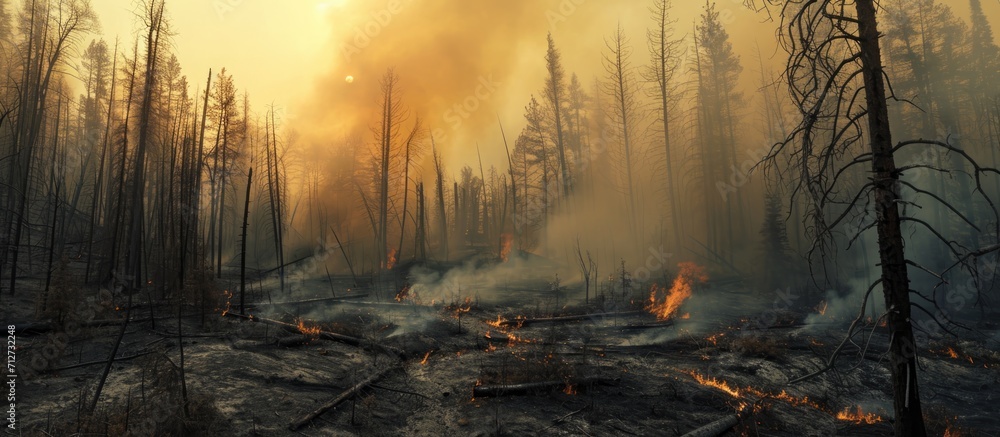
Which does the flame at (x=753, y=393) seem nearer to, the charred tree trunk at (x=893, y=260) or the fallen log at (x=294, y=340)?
the charred tree trunk at (x=893, y=260)

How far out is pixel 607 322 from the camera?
17.4 m

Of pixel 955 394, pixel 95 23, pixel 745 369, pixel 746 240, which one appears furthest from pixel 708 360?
pixel 746 240

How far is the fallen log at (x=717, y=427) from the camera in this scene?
6860 millimetres

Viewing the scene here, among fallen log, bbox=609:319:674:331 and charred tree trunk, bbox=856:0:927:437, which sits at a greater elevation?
charred tree trunk, bbox=856:0:927:437

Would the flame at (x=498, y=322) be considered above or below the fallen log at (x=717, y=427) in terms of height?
above

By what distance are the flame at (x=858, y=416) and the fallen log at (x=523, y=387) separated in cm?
525

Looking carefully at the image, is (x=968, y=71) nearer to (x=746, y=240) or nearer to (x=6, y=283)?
(x=746, y=240)

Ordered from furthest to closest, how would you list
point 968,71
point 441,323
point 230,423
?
1. point 968,71
2. point 441,323
3. point 230,423

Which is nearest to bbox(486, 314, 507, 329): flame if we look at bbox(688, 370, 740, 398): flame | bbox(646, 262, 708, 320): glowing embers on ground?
bbox(646, 262, 708, 320): glowing embers on ground

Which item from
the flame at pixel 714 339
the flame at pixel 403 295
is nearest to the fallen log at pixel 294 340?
the flame at pixel 403 295

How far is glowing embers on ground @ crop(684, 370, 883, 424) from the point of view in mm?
8711

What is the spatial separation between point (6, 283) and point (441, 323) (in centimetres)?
1505

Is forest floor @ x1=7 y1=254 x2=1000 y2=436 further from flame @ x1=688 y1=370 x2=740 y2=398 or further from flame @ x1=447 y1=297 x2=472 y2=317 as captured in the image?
flame @ x1=447 y1=297 x2=472 y2=317

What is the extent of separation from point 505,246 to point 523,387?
3151cm
